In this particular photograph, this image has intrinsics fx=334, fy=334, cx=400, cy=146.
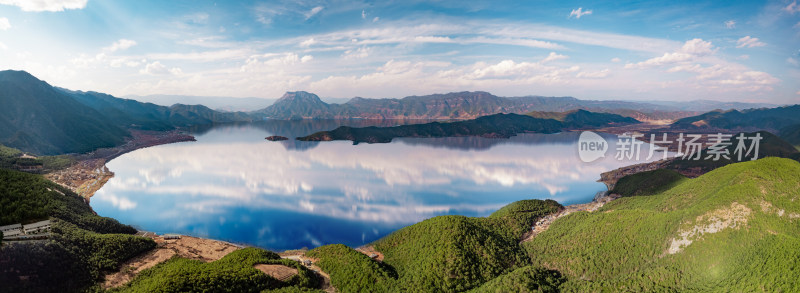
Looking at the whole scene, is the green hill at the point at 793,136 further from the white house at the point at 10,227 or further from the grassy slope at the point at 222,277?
the white house at the point at 10,227

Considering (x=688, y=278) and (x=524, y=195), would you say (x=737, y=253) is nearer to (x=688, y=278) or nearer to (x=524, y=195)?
(x=688, y=278)

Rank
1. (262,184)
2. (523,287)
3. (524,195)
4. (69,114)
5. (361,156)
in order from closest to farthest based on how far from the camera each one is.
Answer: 1. (523,287)
2. (524,195)
3. (262,184)
4. (361,156)
5. (69,114)

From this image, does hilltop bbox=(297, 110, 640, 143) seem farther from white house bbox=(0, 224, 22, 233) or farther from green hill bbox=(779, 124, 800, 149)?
white house bbox=(0, 224, 22, 233)

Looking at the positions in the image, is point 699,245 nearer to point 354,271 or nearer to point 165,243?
point 354,271

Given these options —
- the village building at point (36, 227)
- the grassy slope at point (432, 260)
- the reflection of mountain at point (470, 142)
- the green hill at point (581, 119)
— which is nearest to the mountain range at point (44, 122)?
the village building at point (36, 227)

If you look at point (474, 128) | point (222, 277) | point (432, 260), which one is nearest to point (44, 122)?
point (222, 277)

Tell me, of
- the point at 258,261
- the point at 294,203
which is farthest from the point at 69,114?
the point at 258,261

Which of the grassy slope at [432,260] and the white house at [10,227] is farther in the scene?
the grassy slope at [432,260]
